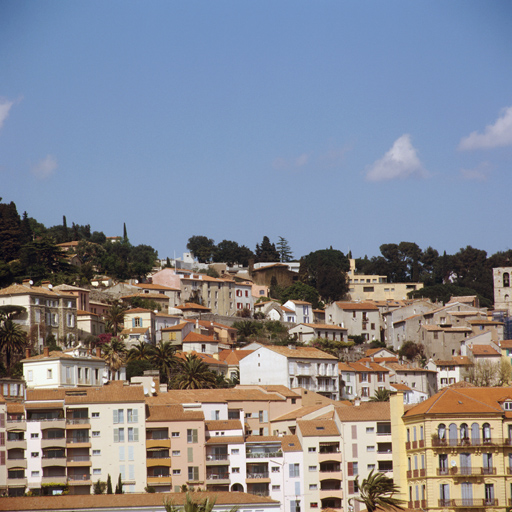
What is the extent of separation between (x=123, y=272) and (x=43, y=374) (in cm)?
5971

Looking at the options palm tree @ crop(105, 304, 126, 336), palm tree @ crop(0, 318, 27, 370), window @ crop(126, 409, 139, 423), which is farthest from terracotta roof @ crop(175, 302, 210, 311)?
window @ crop(126, 409, 139, 423)

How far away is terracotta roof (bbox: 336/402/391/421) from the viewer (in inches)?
3194

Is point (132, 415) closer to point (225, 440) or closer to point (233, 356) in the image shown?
point (225, 440)

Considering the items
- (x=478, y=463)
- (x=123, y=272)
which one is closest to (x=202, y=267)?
(x=123, y=272)

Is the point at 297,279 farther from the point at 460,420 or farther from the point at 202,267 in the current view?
the point at 460,420

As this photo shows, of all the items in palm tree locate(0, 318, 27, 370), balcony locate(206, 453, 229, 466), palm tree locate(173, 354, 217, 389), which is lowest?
balcony locate(206, 453, 229, 466)

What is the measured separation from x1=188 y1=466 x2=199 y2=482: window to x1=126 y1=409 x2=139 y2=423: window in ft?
17.5

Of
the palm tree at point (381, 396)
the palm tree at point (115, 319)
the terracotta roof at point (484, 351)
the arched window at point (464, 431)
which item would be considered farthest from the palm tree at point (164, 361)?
the terracotta roof at point (484, 351)

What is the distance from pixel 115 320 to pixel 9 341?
72.7 ft

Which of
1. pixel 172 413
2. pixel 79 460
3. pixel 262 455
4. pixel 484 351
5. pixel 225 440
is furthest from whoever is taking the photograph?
pixel 484 351

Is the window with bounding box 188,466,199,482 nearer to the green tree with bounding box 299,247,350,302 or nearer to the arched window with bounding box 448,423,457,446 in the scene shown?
the arched window with bounding box 448,423,457,446

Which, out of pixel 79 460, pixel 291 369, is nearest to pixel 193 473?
pixel 79 460

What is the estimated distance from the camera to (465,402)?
71.9 m

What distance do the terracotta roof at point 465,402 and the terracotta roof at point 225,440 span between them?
13.7 m
